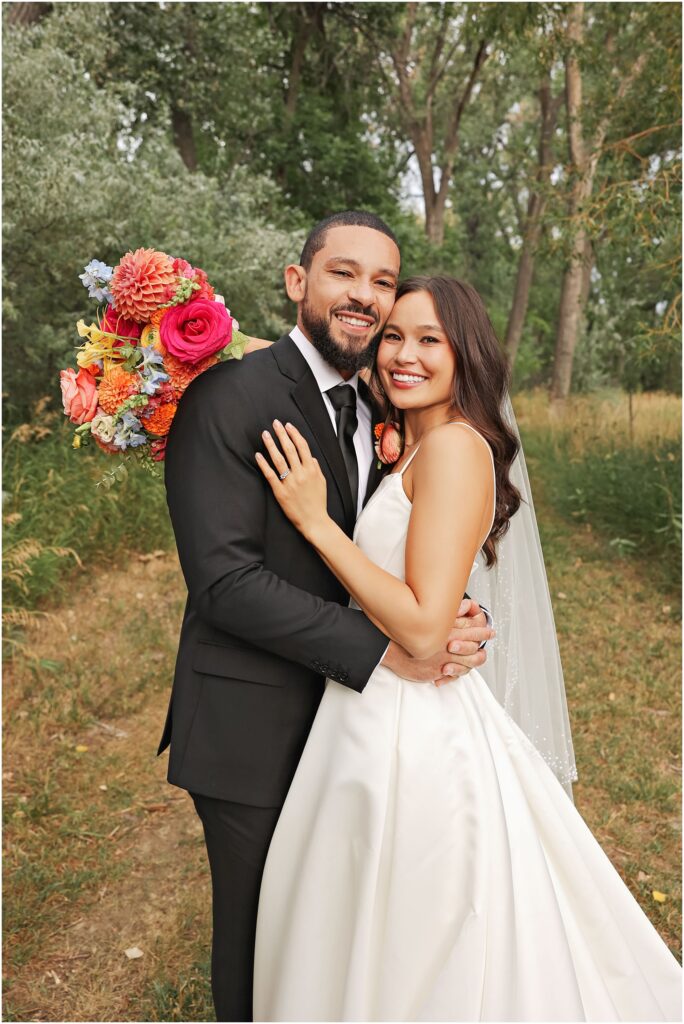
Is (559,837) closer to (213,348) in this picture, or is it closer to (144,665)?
(213,348)

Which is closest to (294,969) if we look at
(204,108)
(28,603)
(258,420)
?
(258,420)

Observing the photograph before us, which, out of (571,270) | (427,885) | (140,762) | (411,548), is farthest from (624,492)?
(427,885)

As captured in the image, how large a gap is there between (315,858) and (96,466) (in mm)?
6468

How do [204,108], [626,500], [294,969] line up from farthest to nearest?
1. [204,108]
2. [626,500]
3. [294,969]

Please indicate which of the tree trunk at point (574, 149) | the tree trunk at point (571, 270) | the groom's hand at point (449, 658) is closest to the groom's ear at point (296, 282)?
the groom's hand at point (449, 658)

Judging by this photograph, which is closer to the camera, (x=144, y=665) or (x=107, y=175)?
(x=144, y=665)

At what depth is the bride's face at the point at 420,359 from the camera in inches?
101

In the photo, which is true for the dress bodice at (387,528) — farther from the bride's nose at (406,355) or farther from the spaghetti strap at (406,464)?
the bride's nose at (406,355)

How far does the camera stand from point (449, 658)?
2412 mm

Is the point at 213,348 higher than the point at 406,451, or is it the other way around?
the point at 213,348

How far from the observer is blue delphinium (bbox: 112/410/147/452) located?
7.47ft

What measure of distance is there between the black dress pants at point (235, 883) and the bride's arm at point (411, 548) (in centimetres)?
74

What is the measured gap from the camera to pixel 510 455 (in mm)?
2670

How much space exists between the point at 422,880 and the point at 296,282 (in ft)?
6.02
